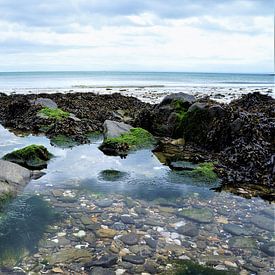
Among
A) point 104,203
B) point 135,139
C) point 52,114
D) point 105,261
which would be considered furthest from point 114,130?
point 105,261

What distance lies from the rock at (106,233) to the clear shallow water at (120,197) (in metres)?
0.45

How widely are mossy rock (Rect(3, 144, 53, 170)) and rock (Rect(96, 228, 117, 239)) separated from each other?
385 cm

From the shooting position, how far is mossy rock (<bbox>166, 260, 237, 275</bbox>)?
447 cm

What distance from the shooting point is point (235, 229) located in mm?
5676

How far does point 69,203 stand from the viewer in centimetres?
661

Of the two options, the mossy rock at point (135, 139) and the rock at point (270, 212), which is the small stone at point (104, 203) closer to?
the rock at point (270, 212)

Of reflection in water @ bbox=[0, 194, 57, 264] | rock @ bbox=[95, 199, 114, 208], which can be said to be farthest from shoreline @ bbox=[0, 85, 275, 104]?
reflection in water @ bbox=[0, 194, 57, 264]

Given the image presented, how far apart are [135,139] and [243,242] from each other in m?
6.74

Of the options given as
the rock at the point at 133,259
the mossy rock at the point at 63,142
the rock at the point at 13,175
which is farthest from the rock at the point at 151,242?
the mossy rock at the point at 63,142

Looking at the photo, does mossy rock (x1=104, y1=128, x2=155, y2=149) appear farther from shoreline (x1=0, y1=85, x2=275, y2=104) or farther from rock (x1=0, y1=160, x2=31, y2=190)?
shoreline (x1=0, y1=85, x2=275, y2=104)

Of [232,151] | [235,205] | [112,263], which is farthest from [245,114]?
[112,263]

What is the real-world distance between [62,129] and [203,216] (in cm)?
809

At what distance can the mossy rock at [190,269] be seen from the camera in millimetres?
4473

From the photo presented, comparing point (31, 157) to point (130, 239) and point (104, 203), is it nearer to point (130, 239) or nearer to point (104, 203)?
point (104, 203)
